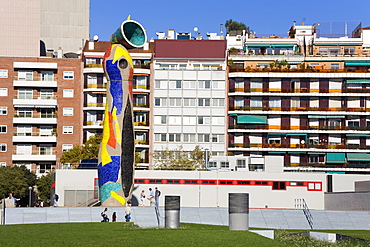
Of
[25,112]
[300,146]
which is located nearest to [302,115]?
[300,146]

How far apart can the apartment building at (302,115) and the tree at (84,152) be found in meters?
16.1

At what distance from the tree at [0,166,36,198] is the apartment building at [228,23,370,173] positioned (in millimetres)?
23587

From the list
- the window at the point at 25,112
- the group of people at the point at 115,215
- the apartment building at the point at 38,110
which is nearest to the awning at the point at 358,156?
the apartment building at the point at 38,110

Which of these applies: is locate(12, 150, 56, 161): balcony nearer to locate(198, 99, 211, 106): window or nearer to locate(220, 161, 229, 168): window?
locate(198, 99, 211, 106): window

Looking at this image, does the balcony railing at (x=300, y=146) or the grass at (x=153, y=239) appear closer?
the grass at (x=153, y=239)

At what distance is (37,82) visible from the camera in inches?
3637

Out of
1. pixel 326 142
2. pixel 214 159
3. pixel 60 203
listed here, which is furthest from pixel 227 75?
pixel 60 203

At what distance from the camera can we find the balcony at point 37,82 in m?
92.0

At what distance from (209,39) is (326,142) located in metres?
20.5

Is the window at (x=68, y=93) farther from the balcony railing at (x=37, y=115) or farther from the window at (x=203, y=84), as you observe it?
the window at (x=203, y=84)

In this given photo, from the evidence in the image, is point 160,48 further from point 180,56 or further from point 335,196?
point 335,196

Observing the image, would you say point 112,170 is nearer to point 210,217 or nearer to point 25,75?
point 210,217

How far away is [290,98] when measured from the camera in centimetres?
9231

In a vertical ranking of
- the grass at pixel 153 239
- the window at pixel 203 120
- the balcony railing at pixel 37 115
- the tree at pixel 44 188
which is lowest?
the tree at pixel 44 188
